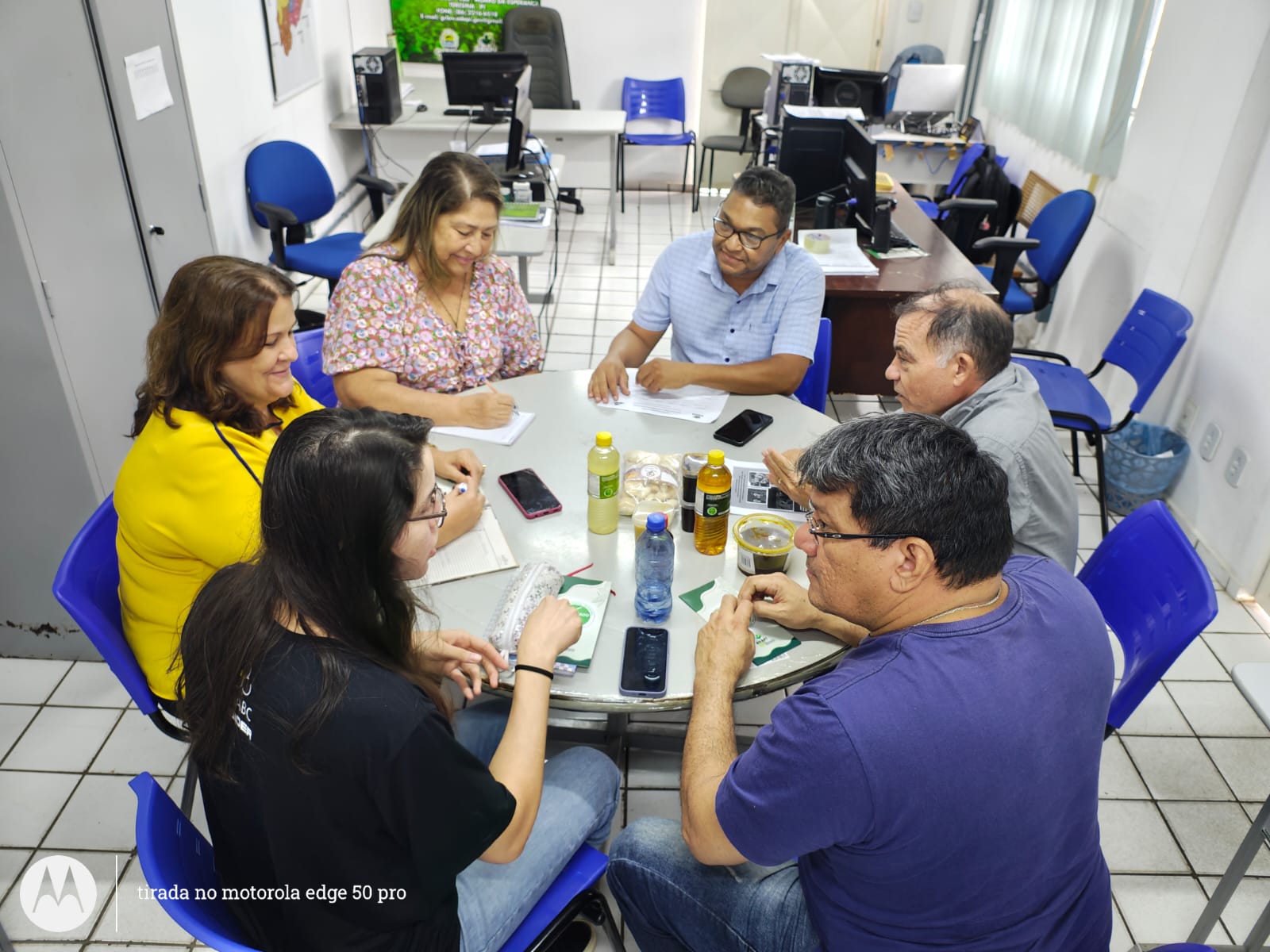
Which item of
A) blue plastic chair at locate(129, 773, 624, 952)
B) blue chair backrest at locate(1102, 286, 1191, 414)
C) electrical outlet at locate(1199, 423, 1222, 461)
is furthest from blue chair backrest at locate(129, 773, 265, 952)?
electrical outlet at locate(1199, 423, 1222, 461)

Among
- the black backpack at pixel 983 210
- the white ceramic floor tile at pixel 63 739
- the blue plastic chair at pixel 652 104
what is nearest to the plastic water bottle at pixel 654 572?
the white ceramic floor tile at pixel 63 739

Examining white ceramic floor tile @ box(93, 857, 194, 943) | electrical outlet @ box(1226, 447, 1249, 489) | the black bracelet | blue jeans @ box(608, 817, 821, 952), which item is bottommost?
white ceramic floor tile @ box(93, 857, 194, 943)

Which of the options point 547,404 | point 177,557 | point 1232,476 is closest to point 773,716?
point 177,557

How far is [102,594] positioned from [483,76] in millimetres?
4428

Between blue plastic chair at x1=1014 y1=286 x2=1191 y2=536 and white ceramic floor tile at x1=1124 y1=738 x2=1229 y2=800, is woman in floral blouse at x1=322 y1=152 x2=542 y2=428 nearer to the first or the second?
blue plastic chair at x1=1014 y1=286 x2=1191 y2=536

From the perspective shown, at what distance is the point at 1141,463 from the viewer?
3.49 metres

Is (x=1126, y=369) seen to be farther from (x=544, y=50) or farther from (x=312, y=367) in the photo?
(x=544, y=50)

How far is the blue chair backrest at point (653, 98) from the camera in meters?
7.60

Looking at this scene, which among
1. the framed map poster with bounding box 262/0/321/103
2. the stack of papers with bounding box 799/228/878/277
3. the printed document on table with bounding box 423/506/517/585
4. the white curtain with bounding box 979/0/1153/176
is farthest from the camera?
the framed map poster with bounding box 262/0/321/103

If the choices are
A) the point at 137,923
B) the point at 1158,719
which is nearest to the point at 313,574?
the point at 137,923

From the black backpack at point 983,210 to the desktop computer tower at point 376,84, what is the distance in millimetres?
3758

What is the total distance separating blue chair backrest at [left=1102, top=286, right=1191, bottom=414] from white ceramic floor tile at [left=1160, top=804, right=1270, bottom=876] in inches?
58.4

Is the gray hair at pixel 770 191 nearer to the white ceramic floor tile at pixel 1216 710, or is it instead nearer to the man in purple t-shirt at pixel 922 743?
the man in purple t-shirt at pixel 922 743

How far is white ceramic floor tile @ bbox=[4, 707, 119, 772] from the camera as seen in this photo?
2350 mm
